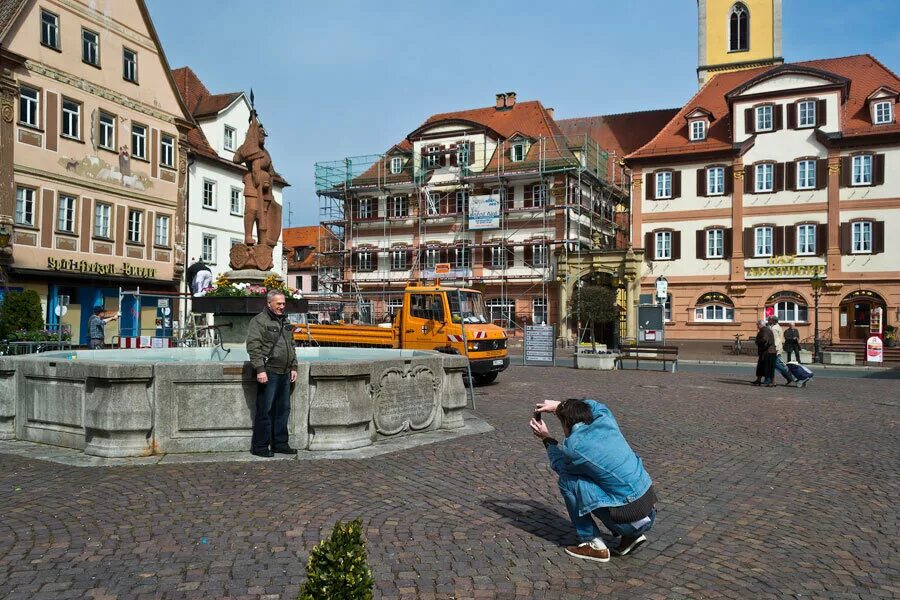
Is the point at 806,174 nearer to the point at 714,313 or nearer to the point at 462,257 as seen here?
the point at 714,313

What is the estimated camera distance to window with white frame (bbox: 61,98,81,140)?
89.0 ft

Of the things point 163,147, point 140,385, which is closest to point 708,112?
point 163,147

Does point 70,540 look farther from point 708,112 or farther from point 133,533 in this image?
point 708,112

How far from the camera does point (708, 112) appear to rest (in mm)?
42500

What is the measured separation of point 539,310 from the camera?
4550 centimetres

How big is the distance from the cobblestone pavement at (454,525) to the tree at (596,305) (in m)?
30.8

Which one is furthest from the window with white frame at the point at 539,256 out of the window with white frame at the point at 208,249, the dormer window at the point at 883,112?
the window with white frame at the point at 208,249

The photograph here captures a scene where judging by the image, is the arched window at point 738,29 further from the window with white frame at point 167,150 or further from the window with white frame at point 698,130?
the window with white frame at point 167,150

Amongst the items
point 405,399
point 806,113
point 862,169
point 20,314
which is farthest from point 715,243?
point 405,399

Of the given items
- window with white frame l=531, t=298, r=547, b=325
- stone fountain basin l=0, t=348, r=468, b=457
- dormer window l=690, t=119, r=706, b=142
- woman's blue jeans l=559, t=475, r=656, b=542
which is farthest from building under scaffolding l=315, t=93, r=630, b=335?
woman's blue jeans l=559, t=475, r=656, b=542

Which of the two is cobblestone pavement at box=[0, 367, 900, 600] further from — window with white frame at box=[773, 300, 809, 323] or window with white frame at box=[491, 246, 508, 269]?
window with white frame at box=[491, 246, 508, 269]

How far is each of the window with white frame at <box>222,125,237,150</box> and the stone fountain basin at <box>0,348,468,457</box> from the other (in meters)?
33.1

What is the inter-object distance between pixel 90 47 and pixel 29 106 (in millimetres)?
4013

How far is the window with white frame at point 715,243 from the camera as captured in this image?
40.9 meters
